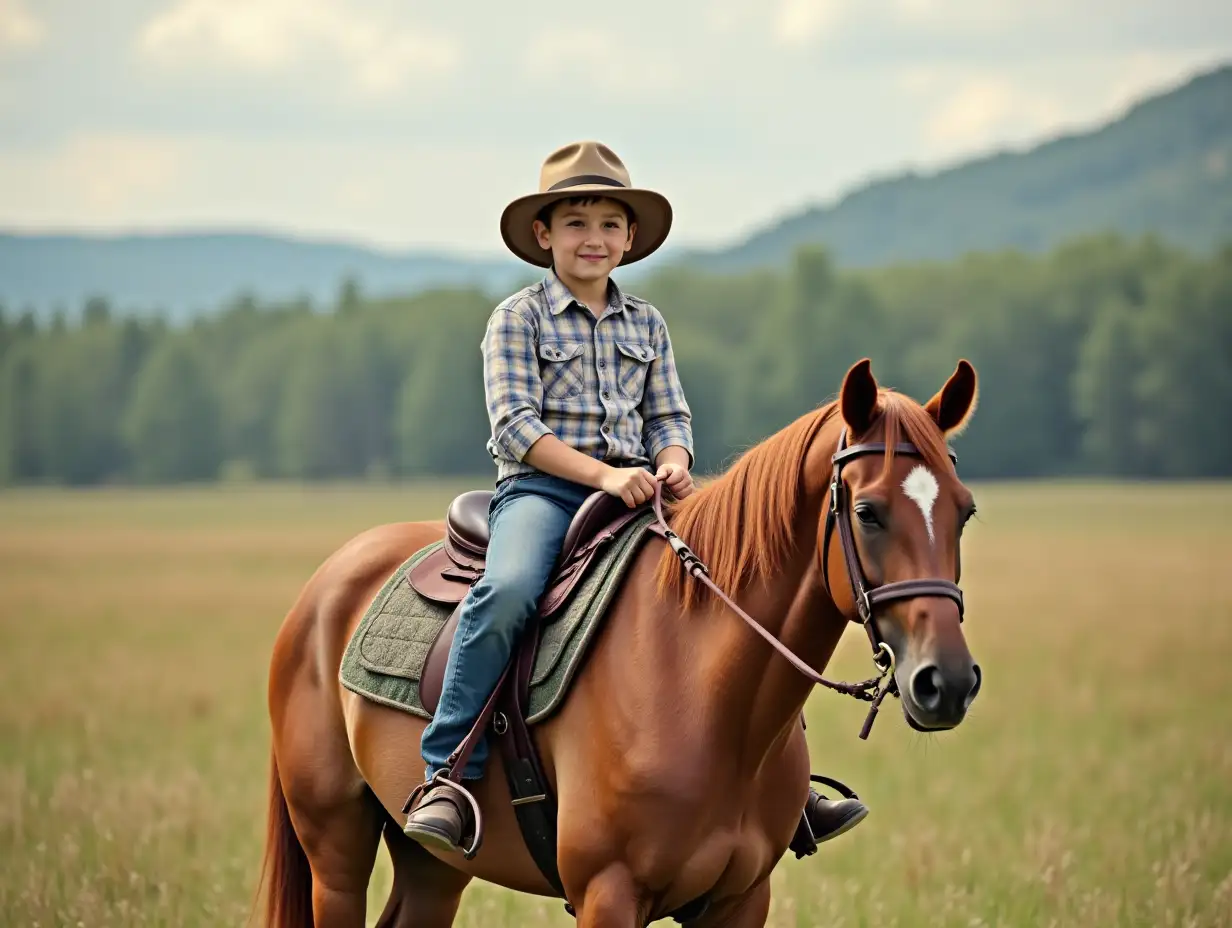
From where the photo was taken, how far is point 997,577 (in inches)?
1463

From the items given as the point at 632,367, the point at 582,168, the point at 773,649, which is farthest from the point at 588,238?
the point at 773,649

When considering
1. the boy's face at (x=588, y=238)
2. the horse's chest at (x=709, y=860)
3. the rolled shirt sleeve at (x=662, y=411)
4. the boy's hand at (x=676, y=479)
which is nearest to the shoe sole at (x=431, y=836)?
the horse's chest at (x=709, y=860)

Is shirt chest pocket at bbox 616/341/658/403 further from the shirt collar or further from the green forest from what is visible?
the green forest

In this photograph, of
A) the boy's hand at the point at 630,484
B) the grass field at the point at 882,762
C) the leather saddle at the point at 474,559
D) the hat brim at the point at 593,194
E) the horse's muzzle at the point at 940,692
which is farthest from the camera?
the grass field at the point at 882,762

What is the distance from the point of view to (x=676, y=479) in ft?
19.3

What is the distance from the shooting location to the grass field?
9.14 meters

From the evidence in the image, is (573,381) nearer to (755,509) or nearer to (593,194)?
(593,194)

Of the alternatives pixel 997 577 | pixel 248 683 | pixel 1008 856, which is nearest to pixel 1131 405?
pixel 997 577

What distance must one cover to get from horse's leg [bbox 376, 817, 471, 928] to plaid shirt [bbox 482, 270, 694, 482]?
194 cm

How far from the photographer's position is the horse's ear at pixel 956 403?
497 cm

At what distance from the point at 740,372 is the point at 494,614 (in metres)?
122

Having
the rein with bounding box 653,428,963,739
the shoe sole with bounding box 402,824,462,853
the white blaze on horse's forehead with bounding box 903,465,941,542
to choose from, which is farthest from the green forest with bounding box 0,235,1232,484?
the white blaze on horse's forehead with bounding box 903,465,941,542

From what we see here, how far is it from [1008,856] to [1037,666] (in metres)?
12.3

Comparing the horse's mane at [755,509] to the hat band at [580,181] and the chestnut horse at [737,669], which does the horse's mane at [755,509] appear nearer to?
→ the chestnut horse at [737,669]
